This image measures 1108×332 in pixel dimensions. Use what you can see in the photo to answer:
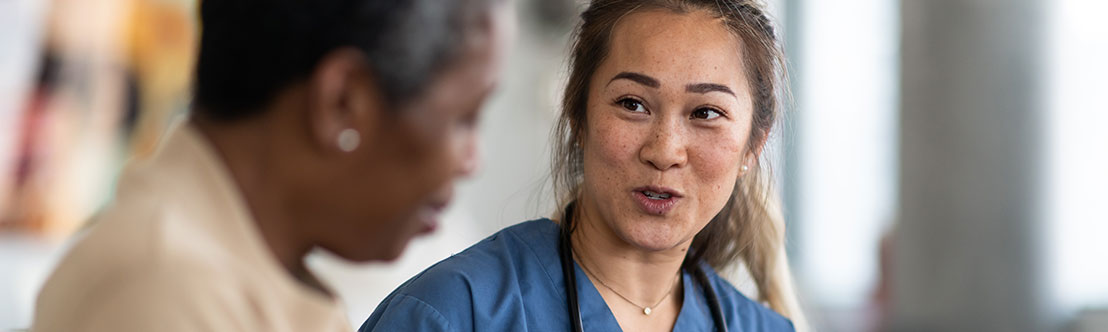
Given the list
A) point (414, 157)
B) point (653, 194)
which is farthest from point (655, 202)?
point (414, 157)

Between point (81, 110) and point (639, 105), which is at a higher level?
point (639, 105)

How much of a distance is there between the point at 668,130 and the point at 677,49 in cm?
13

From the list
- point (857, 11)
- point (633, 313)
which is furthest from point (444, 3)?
point (857, 11)

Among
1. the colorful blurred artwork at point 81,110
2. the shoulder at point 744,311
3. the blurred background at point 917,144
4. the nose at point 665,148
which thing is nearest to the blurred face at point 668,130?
the nose at point 665,148

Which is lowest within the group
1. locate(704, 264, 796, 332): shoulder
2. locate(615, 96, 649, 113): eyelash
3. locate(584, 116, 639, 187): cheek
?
locate(704, 264, 796, 332): shoulder

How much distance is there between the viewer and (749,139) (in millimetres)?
1734

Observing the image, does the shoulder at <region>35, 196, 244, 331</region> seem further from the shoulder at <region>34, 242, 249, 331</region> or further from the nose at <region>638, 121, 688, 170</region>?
the nose at <region>638, 121, 688, 170</region>

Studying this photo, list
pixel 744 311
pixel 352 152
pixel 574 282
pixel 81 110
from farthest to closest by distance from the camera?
pixel 81 110 → pixel 744 311 → pixel 574 282 → pixel 352 152

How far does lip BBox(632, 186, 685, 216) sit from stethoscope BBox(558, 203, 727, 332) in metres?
0.18

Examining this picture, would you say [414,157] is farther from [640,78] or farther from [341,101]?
[640,78]

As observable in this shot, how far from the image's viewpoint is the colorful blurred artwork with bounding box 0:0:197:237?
3.56 m

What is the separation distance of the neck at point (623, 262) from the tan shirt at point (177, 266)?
93 centimetres

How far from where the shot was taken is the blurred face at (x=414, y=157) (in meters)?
0.81

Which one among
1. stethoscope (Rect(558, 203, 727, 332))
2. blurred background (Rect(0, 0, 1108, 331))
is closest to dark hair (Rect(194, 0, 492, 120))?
stethoscope (Rect(558, 203, 727, 332))
